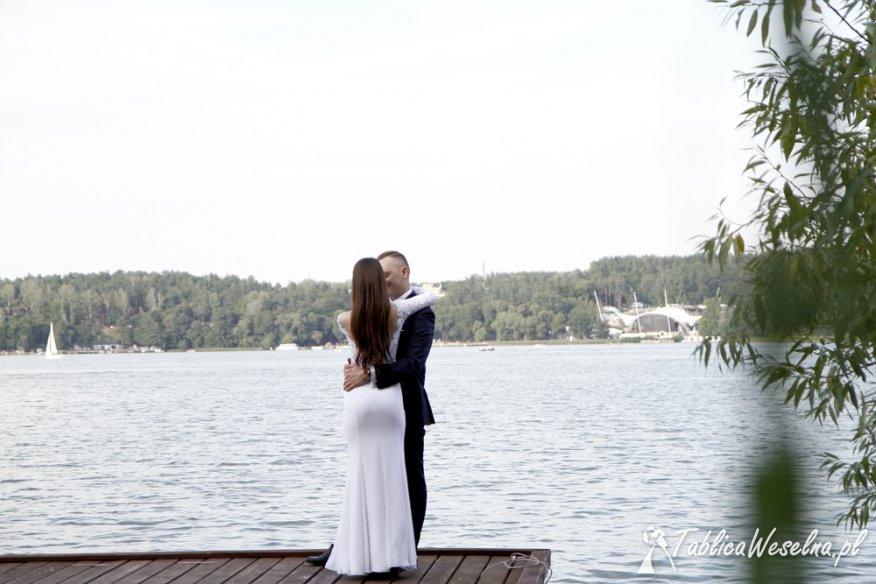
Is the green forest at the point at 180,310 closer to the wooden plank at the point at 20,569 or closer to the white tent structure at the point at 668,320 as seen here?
the wooden plank at the point at 20,569

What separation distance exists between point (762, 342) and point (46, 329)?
14098 centimetres

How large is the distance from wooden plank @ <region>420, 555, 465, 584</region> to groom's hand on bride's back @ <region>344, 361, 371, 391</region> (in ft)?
4.11

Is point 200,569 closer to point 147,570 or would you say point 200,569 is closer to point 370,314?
point 147,570

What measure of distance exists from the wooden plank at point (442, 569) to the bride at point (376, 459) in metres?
0.15

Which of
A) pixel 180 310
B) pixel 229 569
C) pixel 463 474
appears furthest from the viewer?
pixel 180 310

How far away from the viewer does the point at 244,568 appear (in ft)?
23.3

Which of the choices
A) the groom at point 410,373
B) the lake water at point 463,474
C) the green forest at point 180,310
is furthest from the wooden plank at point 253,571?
the green forest at point 180,310

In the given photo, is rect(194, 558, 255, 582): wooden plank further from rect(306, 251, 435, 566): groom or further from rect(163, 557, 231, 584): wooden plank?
rect(306, 251, 435, 566): groom

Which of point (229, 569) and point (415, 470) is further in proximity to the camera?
point (229, 569)

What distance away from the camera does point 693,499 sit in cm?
2381

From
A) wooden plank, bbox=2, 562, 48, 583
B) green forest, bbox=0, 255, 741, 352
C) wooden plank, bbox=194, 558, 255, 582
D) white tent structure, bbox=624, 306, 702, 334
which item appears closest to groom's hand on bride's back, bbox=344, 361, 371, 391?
wooden plank, bbox=194, 558, 255, 582

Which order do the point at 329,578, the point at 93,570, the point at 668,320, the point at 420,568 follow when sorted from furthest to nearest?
the point at 93,570
the point at 420,568
the point at 329,578
the point at 668,320

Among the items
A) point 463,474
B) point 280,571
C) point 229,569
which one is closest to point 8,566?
point 229,569

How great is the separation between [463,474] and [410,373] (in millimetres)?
24815
